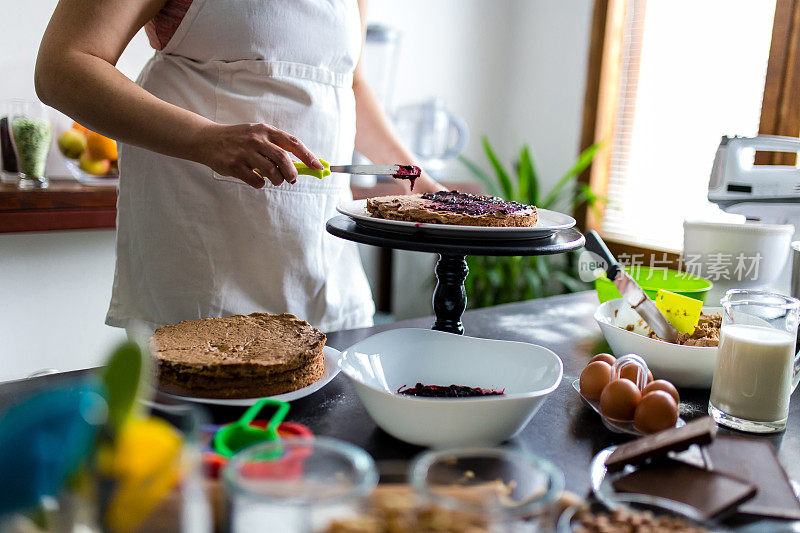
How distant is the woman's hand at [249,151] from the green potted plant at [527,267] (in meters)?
2.01

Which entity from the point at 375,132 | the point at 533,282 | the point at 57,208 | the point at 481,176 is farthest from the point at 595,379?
the point at 481,176

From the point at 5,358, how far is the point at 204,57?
135 centimetres

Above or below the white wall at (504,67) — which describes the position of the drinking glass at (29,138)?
below

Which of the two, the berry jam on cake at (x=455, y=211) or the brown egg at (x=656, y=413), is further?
the berry jam on cake at (x=455, y=211)

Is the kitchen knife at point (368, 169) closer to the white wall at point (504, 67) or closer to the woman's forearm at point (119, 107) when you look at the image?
the woman's forearm at point (119, 107)

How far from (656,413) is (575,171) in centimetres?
226

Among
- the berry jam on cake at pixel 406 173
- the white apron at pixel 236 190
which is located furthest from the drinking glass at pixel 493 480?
the white apron at pixel 236 190

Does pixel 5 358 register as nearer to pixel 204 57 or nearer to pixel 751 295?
pixel 204 57

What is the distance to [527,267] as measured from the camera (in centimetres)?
309

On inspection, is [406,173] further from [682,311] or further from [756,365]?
[756,365]

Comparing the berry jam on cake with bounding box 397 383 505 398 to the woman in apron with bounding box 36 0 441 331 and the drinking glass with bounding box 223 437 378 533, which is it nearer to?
the drinking glass with bounding box 223 437 378 533

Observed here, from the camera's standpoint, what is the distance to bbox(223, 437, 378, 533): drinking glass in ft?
1.42

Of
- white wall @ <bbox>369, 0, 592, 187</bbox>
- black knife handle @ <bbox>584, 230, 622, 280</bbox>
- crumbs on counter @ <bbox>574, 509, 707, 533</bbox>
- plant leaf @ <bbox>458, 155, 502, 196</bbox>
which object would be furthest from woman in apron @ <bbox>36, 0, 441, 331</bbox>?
plant leaf @ <bbox>458, 155, 502, 196</bbox>

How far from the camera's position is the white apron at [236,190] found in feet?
4.46
